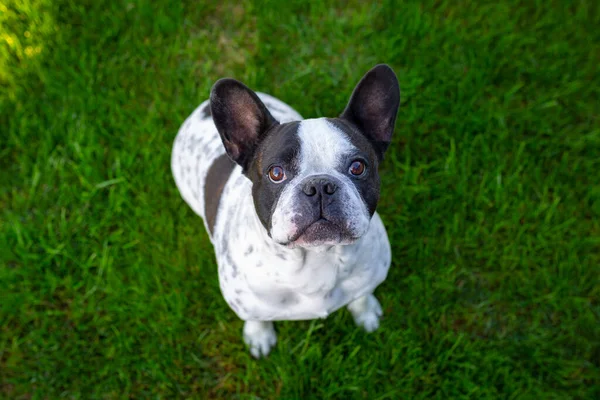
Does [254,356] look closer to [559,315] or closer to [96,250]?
[96,250]

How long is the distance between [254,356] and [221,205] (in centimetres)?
116

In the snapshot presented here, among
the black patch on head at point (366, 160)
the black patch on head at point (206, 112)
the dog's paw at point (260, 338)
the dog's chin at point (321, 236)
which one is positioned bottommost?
the dog's paw at point (260, 338)

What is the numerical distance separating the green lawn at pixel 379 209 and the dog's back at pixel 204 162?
1.52ft

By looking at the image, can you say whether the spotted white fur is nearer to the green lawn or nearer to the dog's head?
the dog's head

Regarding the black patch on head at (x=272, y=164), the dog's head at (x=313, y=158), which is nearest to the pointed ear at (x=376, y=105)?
the dog's head at (x=313, y=158)

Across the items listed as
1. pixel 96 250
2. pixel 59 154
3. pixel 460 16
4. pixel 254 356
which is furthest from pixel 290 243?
pixel 460 16

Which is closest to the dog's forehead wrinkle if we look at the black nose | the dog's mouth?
the black nose

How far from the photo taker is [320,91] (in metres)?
4.40

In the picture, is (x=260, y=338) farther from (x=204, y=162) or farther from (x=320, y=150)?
(x=320, y=150)

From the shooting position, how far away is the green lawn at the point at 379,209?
3.54 m

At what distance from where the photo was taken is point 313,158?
2320 millimetres

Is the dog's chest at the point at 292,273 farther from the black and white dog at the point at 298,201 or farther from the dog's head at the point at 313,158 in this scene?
the dog's head at the point at 313,158

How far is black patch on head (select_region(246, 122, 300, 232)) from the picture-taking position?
7.58ft

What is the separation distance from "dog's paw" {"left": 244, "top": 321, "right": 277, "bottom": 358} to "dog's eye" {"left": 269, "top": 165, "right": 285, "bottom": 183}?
140 cm
